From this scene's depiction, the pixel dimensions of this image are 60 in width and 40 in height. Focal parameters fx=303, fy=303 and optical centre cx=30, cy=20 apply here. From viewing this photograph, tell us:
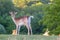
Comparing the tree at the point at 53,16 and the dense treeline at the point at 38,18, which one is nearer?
the tree at the point at 53,16

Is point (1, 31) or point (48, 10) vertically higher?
point (48, 10)

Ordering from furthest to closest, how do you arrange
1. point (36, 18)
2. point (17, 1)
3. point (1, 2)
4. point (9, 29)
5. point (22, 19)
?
point (17, 1)
point (1, 2)
point (36, 18)
point (9, 29)
point (22, 19)

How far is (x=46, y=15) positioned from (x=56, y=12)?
0.90 m

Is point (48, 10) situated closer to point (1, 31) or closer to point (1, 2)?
point (1, 31)

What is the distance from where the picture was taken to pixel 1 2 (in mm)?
35375

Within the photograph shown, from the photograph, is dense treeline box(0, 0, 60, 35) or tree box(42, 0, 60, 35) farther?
dense treeline box(0, 0, 60, 35)

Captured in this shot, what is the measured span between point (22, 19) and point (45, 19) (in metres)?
3.10

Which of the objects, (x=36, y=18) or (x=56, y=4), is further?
(x=36, y=18)

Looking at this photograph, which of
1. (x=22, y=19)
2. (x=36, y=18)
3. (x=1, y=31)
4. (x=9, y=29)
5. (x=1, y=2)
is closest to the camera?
(x=22, y=19)

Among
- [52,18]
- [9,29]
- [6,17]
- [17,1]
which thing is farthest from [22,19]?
[17,1]

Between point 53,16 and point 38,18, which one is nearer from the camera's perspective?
point 53,16

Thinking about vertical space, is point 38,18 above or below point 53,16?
above

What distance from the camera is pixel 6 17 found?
109ft

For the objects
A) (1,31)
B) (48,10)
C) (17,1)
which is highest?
(17,1)
